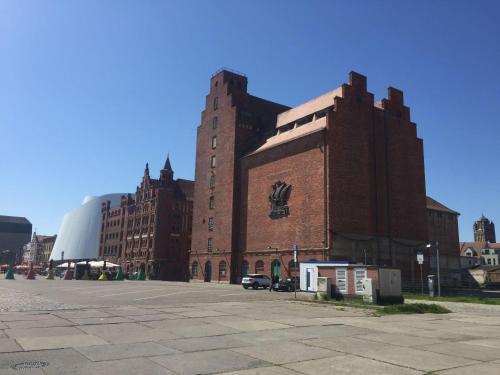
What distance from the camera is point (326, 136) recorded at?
1768 inches

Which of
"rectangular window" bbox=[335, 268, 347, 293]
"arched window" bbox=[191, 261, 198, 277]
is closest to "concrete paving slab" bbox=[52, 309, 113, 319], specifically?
"rectangular window" bbox=[335, 268, 347, 293]

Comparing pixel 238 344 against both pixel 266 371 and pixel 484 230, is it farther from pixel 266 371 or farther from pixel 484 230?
pixel 484 230

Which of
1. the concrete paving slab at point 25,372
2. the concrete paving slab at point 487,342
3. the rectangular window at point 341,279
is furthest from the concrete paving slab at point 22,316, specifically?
the rectangular window at point 341,279

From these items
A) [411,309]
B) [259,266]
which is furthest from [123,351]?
[259,266]

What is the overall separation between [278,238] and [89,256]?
110 m

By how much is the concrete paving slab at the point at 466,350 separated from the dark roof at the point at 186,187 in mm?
79531

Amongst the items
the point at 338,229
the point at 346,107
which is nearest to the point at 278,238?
the point at 338,229

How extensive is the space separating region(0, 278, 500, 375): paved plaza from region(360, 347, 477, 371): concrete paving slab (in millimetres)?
20

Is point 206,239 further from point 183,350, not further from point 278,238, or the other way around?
point 183,350

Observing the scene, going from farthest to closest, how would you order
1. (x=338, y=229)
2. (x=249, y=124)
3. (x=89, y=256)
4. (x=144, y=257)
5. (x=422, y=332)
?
(x=89, y=256)
(x=144, y=257)
(x=249, y=124)
(x=338, y=229)
(x=422, y=332)

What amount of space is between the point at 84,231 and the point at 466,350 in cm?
14920

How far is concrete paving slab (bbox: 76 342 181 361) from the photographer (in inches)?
359

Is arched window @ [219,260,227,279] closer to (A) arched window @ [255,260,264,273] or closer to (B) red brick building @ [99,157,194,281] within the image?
(A) arched window @ [255,260,264,273]

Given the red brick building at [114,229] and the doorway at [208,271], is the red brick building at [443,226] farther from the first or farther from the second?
the red brick building at [114,229]
